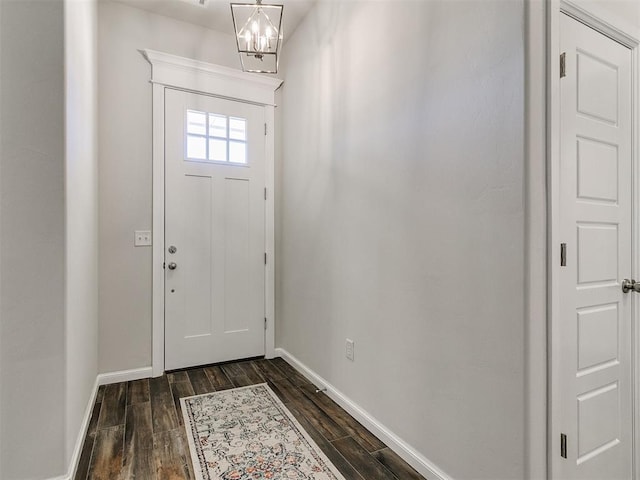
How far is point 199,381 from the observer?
2660mm

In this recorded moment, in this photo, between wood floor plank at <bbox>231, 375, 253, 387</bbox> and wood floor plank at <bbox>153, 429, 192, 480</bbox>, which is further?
wood floor plank at <bbox>231, 375, 253, 387</bbox>

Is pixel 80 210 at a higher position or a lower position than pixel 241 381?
higher

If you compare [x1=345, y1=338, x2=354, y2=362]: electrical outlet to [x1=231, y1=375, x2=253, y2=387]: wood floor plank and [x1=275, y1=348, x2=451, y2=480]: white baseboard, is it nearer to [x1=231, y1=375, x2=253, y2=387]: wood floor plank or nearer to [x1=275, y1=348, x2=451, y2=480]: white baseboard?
[x1=275, y1=348, x2=451, y2=480]: white baseboard

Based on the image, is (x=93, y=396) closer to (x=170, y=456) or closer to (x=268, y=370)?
(x=170, y=456)

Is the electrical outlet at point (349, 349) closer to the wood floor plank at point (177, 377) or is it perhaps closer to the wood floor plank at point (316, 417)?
the wood floor plank at point (316, 417)

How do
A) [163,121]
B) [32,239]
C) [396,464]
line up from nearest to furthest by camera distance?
1. [32,239]
2. [396,464]
3. [163,121]

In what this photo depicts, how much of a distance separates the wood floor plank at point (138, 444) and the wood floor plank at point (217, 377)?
49cm

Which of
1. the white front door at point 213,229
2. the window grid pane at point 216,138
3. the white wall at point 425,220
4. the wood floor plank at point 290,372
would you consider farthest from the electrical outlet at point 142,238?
the wood floor plank at point 290,372

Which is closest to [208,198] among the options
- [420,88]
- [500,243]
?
[420,88]

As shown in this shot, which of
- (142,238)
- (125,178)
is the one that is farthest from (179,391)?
(125,178)

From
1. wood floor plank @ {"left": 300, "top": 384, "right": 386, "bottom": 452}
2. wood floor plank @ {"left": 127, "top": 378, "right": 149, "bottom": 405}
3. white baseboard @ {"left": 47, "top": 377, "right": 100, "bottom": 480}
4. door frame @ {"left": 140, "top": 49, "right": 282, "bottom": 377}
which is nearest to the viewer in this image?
white baseboard @ {"left": 47, "top": 377, "right": 100, "bottom": 480}

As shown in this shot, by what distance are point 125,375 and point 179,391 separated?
525 millimetres

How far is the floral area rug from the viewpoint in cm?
164

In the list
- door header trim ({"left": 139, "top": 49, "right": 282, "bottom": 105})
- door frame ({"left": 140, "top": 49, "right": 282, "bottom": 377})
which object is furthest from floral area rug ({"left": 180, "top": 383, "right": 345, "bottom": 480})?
door header trim ({"left": 139, "top": 49, "right": 282, "bottom": 105})
